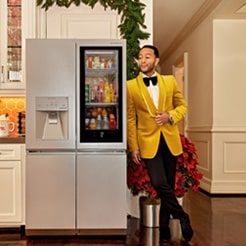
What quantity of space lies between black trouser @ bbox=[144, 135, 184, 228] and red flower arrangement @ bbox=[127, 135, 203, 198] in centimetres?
36

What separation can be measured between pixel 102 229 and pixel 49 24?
2106mm

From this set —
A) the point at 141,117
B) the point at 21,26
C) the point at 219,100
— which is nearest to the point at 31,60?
the point at 21,26

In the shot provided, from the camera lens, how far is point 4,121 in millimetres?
3984

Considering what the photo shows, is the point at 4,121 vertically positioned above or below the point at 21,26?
below

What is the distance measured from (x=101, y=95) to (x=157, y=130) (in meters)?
0.60

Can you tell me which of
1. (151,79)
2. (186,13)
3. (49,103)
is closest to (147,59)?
Answer: (151,79)

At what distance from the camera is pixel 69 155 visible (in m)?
3.43

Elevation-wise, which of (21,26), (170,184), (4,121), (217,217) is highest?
(21,26)

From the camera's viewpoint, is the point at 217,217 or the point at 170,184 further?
the point at 217,217

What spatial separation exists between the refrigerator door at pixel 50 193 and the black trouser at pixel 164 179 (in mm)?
684

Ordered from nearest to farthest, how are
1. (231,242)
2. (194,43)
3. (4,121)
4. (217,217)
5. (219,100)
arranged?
1. (231,242)
2. (4,121)
3. (217,217)
4. (219,100)
5. (194,43)

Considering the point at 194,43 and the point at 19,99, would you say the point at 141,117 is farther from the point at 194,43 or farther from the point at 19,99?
the point at 194,43

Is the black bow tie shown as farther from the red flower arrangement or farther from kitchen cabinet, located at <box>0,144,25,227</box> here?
kitchen cabinet, located at <box>0,144,25,227</box>

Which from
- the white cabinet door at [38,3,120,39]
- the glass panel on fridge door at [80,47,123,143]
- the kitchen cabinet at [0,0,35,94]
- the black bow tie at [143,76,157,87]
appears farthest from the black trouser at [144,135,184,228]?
the kitchen cabinet at [0,0,35,94]
